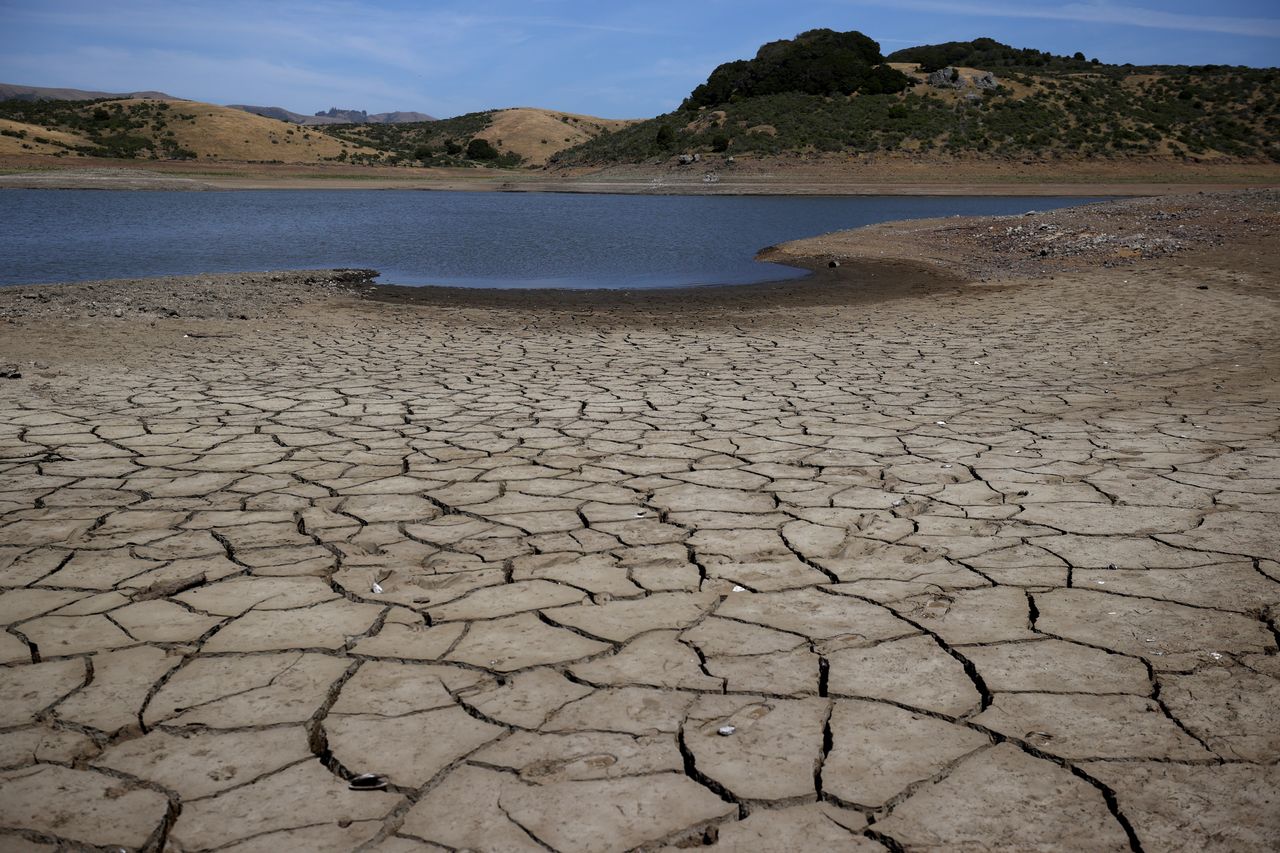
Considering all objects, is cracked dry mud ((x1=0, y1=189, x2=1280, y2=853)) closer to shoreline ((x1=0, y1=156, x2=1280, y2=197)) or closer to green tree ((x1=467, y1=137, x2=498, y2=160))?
shoreline ((x1=0, y1=156, x2=1280, y2=197))

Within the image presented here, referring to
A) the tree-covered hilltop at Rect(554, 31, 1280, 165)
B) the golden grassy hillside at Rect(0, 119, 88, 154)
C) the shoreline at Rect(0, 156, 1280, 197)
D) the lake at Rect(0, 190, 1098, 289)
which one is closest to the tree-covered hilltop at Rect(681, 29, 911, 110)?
the tree-covered hilltop at Rect(554, 31, 1280, 165)

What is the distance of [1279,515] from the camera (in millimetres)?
3672

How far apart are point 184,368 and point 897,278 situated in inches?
374

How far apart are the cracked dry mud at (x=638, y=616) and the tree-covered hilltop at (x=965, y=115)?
3989cm

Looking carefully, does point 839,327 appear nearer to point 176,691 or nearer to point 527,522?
point 527,522

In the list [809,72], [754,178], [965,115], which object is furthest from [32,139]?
[965,115]

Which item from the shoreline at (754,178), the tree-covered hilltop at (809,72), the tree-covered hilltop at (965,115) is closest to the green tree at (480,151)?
the tree-covered hilltop at (965,115)

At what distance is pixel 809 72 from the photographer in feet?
Answer: 172

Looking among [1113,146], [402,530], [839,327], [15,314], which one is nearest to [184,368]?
[15,314]

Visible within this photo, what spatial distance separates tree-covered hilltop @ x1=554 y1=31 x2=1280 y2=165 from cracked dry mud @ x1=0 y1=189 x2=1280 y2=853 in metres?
39.9

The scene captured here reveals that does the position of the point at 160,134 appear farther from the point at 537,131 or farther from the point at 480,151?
the point at 537,131

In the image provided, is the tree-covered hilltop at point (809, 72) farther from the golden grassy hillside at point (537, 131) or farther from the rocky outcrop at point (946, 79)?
the golden grassy hillside at point (537, 131)

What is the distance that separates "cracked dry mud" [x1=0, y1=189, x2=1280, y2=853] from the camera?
6.61ft

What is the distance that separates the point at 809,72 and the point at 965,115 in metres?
9.93
